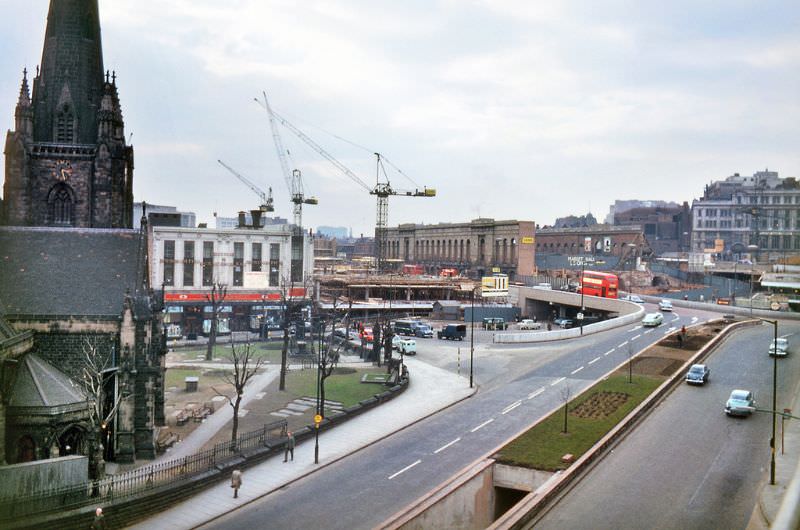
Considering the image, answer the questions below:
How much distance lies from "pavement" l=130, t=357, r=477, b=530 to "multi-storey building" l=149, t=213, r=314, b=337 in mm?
29742

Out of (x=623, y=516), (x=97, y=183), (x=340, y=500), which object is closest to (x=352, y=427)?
(x=340, y=500)

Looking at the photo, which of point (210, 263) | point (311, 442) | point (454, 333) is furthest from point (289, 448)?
point (210, 263)

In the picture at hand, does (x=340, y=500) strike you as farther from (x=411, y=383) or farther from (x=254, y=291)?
(x=254, y=291)

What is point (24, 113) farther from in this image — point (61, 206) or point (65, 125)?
point (61, 206)

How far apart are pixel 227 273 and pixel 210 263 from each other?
2.58m

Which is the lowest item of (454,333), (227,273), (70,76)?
(454,333)

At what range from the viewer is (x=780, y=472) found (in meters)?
28.1

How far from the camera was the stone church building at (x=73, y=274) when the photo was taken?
30.0 m

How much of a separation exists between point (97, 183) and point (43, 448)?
20.1 m

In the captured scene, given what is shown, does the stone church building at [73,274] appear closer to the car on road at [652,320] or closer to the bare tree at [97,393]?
the bare tree at [97,393]

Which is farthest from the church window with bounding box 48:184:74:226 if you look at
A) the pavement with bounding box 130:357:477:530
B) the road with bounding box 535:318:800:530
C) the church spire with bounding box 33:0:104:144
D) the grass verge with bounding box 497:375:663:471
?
the road with bounding box 535:318:800:530

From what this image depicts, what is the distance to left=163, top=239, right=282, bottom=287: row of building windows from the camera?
82.9 metres

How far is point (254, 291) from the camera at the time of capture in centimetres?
8625

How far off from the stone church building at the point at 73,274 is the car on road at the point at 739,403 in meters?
33.0
